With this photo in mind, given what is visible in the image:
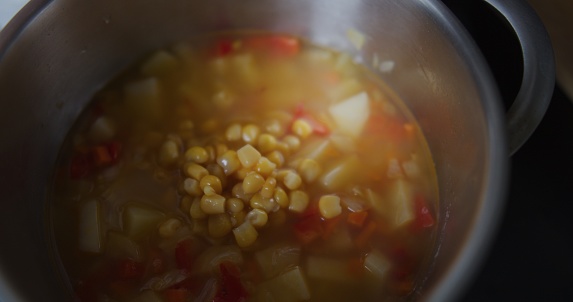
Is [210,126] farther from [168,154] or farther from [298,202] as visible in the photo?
[298,202]

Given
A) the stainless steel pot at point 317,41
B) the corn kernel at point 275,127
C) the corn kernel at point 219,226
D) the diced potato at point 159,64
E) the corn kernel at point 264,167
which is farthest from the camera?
the diced potato at point 159,64

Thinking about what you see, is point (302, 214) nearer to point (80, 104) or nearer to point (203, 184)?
point (203, 184)

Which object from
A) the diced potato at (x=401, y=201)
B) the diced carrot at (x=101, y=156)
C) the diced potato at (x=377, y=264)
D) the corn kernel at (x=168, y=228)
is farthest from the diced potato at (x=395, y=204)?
the diced carrot at (x=101, y=156)

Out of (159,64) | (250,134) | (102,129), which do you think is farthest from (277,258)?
(159,64)

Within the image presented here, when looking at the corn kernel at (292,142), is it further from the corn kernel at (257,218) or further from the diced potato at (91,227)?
the diced potato at (91,227)

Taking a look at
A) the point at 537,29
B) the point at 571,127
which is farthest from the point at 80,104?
the point at 571,127

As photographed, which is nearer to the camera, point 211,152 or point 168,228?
point 168,228
